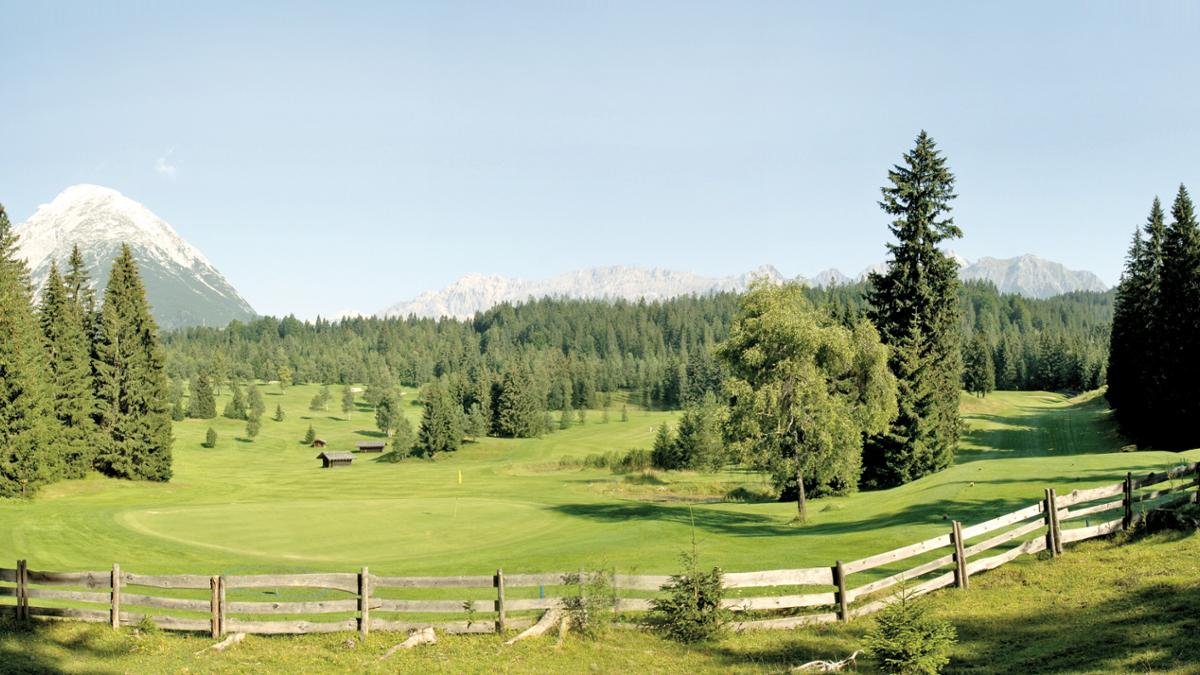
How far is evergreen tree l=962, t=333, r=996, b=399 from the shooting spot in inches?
5374

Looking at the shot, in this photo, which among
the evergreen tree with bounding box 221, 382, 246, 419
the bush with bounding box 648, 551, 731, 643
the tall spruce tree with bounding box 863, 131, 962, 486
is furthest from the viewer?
the evergreen tree with bounding box 221, 382, 246, 419

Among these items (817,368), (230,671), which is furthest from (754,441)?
(230,671)

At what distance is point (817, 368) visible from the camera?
39781 mm

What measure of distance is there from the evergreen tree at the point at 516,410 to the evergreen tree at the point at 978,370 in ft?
247

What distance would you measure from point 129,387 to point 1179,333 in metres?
84.5

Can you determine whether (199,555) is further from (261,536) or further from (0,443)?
(0,443)

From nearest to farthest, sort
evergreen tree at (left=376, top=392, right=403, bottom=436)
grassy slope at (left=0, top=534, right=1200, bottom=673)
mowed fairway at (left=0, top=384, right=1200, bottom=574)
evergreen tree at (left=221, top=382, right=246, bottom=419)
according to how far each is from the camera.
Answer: grassy slope at (left=0, top=534, right=1200, bottom=673), mowed fairway at (left=0, top=384, right=1200, bottom=574), evergreen tree at (left=376, top=392, right=403, bottom=436), evergreen tree at (left=221, top=382, right=246, bottom=419)

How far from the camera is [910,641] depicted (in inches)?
498

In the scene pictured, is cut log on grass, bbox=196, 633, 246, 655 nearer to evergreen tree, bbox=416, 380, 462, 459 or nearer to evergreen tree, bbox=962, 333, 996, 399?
evergreen tree, bbox=416, 380, 462, 459

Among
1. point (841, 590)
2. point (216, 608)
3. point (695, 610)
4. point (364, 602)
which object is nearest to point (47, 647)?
point (216, 608)

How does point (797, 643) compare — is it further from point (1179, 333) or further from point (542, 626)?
point (1179, 333)

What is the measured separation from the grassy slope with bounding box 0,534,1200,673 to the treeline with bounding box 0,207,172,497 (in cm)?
4832

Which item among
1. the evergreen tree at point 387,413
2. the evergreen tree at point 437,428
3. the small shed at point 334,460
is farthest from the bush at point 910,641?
the evergreen tree at point 387,413

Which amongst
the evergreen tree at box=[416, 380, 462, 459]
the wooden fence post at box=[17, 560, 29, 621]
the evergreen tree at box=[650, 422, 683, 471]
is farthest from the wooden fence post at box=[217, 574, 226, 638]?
the evergreen tree at box=[416, 380, 462, 459]
